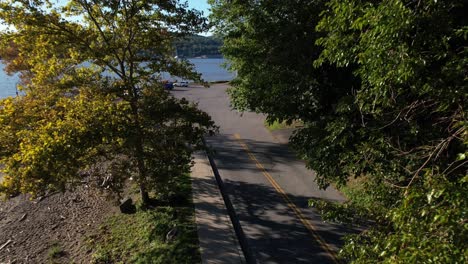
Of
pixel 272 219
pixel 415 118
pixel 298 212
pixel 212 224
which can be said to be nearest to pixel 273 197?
pixel 298 212

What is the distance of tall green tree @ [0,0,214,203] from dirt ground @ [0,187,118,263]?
2.69 metres

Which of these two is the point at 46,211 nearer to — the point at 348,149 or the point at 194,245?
the point at 194,245

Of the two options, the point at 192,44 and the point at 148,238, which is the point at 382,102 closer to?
the point at 148,238

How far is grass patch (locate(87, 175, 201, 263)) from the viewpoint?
1028 centimetres

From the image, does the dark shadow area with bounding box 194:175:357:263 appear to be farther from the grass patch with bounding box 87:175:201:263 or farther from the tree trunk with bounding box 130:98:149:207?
the tree trunk with bounding box 130:98:149:207

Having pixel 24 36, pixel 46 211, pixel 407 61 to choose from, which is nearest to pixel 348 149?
pixel 407 61

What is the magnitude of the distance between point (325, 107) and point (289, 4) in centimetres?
364

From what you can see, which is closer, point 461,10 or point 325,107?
point 461,10

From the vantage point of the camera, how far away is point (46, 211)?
15.4m

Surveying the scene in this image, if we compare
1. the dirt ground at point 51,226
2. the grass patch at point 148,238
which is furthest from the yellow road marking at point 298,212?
the dirt ground at point 51,226

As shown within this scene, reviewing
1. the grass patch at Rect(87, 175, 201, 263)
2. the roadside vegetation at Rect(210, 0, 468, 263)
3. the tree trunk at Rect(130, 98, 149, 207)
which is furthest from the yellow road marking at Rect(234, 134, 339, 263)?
the tree trunk at Rect(130, 98, 149, 207)

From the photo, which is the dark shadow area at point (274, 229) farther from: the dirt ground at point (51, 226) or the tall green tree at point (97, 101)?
the dirt ground at point (51, 226)

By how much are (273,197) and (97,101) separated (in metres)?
8.35

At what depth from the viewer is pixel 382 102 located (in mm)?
5695
